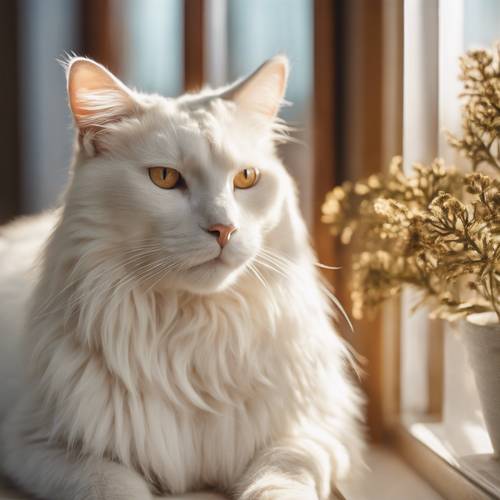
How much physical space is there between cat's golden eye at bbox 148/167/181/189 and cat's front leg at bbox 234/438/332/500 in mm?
494

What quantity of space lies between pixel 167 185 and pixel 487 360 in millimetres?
602

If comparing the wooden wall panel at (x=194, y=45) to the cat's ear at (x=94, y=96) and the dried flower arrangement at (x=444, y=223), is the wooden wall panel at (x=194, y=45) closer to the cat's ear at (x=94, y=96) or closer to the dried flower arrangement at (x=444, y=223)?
the dried flower arrangement at (x=444, y=223)

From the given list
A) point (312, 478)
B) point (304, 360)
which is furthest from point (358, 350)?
point (312, 478)

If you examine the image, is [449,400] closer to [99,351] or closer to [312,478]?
[312,478]

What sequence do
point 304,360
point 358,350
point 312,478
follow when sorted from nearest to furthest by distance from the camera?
point 312,478
point 304,360
point 358,350

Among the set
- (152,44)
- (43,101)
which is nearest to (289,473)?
(152,44)

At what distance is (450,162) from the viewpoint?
1381mm

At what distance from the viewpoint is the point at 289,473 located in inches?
42.1

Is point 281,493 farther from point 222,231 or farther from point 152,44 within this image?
point 152,44

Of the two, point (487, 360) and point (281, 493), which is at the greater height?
point (487, 360)

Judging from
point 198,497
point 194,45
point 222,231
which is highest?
point 194,45

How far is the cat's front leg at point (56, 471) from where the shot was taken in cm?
101

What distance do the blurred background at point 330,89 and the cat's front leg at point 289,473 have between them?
4.6 inches

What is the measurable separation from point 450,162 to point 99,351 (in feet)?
2.69
